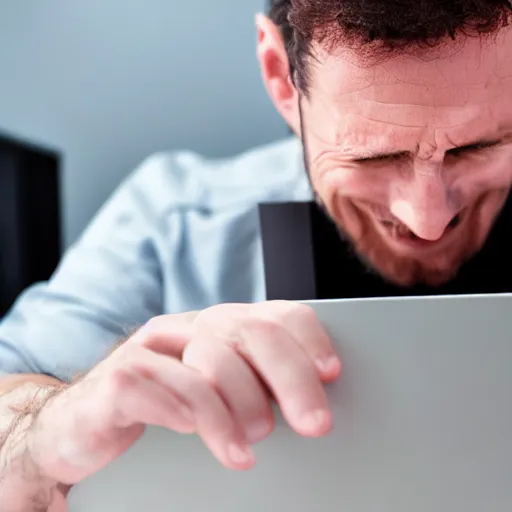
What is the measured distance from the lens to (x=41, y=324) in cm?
77

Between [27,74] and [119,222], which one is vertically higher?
[27,74]

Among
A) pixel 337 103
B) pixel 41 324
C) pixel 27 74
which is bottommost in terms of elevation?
pixel 41 324

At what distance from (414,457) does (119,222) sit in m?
0.70

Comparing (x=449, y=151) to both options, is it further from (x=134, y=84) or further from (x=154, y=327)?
(x=134, y=84)

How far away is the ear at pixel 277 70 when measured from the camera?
0.65 m

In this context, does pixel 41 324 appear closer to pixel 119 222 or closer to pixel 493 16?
pixel 119 222

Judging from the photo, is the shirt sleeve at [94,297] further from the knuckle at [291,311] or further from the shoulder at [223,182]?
the knuckle at [291,311]

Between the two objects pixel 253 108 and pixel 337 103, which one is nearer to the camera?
pixel 337 103

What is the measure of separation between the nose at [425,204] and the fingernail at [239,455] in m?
0.31

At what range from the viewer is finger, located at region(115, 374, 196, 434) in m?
0.28

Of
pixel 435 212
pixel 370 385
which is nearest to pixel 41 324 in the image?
pixel 435 212

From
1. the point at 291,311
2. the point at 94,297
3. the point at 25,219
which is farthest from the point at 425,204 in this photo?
the point at 25,219

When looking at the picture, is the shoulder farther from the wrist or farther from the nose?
the wrist

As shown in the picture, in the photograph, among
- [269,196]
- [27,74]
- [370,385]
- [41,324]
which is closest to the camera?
[370,385]
